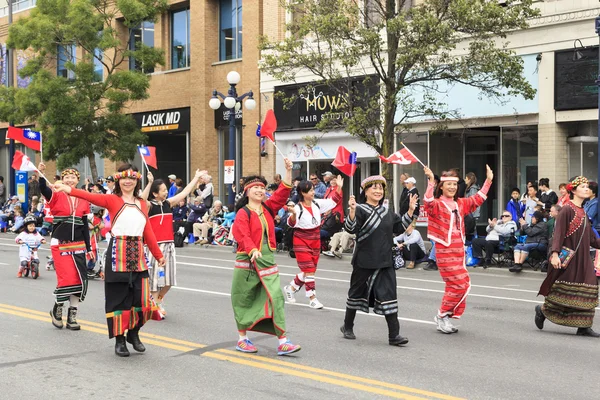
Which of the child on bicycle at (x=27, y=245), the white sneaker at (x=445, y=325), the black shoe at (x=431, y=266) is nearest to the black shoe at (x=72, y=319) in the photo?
the white sneaker at (x=445, y=325)

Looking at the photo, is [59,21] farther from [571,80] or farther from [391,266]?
[391,266]

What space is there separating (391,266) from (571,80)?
13.5m

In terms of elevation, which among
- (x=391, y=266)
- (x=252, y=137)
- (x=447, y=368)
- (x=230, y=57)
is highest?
(x=230, y=57)

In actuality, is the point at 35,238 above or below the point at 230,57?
below

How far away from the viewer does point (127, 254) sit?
8.17m

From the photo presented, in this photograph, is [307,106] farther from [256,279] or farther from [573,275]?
[256,279]

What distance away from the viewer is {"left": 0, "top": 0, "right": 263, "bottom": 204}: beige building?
3022cm

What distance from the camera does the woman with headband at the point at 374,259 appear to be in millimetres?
8789

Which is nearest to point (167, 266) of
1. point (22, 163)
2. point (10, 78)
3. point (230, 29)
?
point (22, 163)

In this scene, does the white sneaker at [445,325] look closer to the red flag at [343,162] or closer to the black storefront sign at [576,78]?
the red flag at [343,162]

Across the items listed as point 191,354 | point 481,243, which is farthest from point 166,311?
point 481,243

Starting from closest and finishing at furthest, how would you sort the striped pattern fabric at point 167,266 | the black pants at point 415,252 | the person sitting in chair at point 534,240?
the striped pattern fabric at point 167,266 < the person sitting in chair at point 534,240 < the black pants at point 415,252

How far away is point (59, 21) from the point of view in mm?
29156

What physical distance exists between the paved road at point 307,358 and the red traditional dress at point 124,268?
427 millimetres
